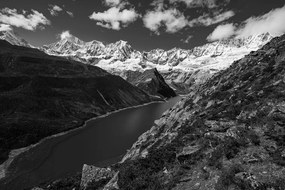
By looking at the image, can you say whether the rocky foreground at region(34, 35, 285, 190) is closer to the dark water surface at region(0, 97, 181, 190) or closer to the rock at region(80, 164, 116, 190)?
the rock at region(80, 164, 116, 190)

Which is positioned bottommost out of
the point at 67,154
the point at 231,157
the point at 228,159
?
the point at 67,154

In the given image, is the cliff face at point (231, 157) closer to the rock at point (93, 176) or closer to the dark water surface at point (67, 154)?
the rock at point (93, 176)

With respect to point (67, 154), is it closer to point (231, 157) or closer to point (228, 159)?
point (228, 159)

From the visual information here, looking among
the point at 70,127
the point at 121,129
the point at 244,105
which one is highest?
the point at 244,105

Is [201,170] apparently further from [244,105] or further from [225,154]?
[244,105]

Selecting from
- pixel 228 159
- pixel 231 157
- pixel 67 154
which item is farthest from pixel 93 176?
pixel 67 154

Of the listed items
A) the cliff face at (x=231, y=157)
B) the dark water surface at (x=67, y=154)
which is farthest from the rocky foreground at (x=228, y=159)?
the dark water surface at (x=67, y=154)

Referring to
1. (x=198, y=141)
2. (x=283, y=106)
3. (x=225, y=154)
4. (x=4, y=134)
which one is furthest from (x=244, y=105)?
(x=4, y=134)

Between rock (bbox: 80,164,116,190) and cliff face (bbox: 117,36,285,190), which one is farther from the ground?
cliff face (bbox: 117,36,285,190)

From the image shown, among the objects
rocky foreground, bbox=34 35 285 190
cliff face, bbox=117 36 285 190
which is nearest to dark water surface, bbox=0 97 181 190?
rocky foreground, bbox=34 35 285 190
